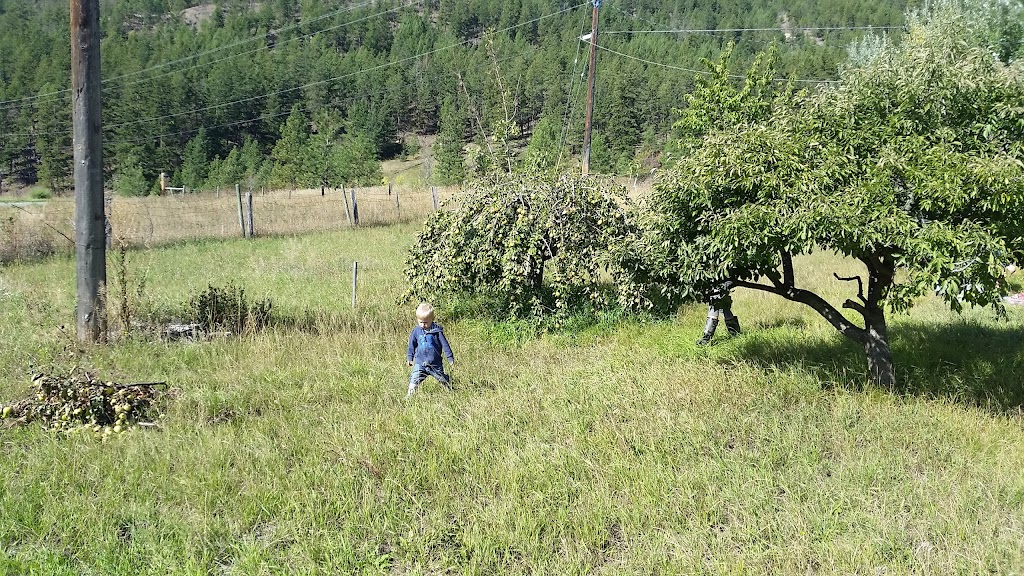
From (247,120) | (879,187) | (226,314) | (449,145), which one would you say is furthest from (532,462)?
(247,120)

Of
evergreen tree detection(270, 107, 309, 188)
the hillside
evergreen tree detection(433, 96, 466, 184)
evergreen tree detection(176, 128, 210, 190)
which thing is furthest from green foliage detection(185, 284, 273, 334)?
evergreen tree detection(176, 128, 210, 190)

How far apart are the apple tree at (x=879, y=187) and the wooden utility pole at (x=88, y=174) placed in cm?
652

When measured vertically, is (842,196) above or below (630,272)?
above

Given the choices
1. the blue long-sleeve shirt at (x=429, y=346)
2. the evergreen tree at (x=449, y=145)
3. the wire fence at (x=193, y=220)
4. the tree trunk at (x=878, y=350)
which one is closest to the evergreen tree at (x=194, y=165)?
the evergreen tree at (x=449, y=145)

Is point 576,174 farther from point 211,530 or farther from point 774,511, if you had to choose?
point 211,530

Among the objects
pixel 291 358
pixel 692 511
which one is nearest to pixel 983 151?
pixel 692 511

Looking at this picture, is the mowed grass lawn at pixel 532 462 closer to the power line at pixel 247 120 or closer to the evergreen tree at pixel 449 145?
the evergreen tree at pixel 449 145

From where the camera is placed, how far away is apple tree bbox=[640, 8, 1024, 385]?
489 cm

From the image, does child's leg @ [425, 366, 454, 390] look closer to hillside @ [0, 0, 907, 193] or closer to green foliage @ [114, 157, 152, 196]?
hillside @ [0, 0, 907, 193]

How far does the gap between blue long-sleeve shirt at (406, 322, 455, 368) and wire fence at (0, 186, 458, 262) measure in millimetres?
9169

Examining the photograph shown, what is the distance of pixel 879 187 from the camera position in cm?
517

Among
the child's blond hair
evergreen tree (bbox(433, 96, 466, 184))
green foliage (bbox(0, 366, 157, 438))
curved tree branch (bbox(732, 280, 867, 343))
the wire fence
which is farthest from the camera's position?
evergreen tree (bbox(433, 96, 466, 184))

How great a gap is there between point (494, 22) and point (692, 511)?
515 ft

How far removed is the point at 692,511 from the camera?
4.17 meters
